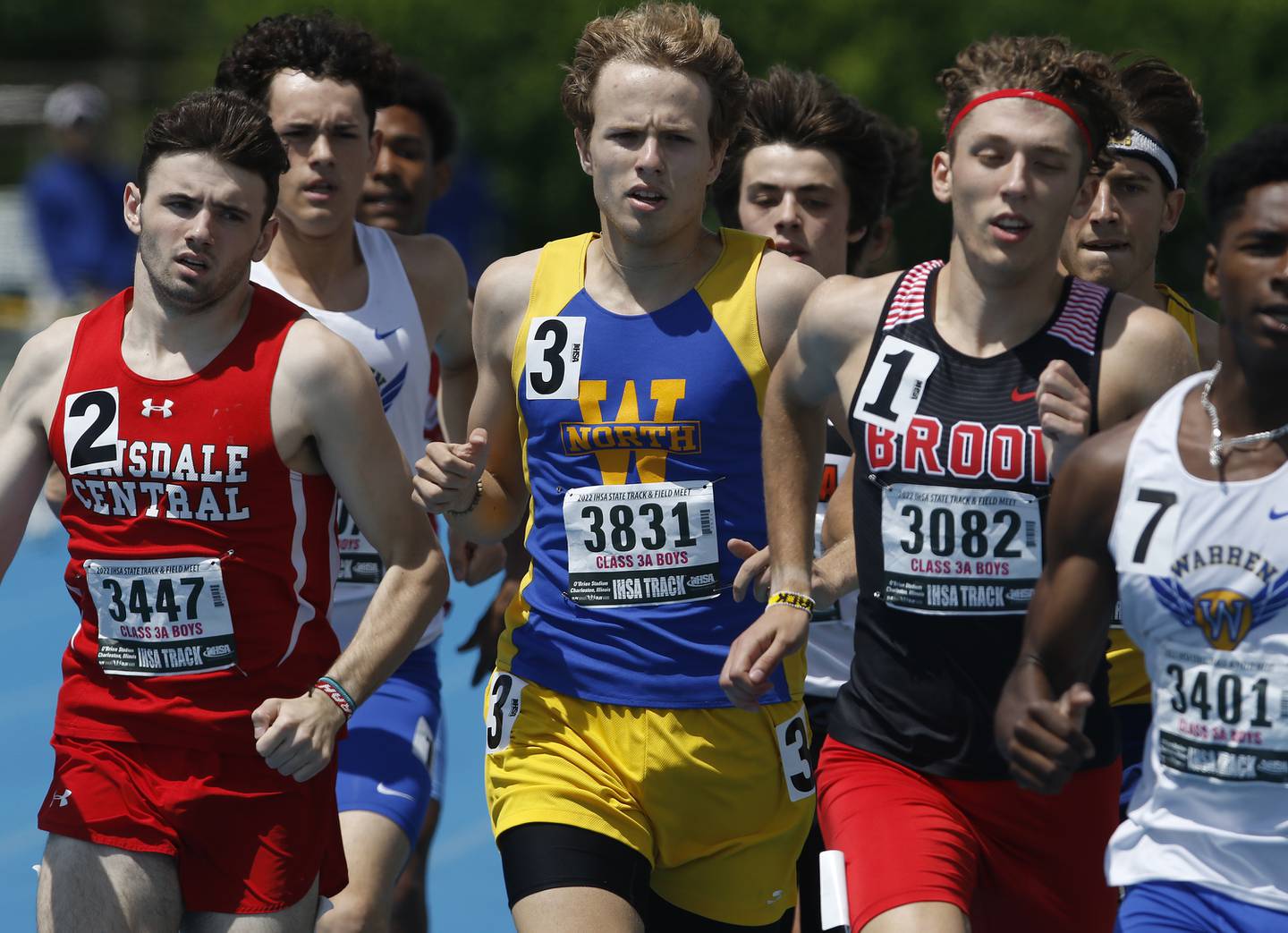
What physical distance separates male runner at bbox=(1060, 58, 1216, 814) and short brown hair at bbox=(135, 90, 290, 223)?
200 centimetres

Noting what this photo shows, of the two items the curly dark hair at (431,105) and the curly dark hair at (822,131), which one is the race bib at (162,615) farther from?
the curly dark hair at (431,105)

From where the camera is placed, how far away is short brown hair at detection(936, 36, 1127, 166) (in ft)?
12.7

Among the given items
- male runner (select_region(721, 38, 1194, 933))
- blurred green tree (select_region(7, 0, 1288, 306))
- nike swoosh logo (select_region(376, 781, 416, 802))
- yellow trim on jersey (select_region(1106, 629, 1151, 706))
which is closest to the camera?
male runner (select_region(721, 38, 1194, 933))

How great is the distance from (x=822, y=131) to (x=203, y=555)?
2.29 metres

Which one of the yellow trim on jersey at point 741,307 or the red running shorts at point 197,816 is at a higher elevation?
the yellow trim on jersey at point 741,307

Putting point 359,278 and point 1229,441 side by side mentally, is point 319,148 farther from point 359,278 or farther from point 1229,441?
point 1229,441

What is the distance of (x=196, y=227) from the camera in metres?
4.25

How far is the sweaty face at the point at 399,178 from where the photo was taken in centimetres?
662

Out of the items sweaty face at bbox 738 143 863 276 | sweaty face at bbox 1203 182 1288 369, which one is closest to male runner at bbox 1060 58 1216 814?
sweaty face at bbox 738 143 863 276

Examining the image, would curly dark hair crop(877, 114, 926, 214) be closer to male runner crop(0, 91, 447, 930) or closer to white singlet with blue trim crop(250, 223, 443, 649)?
white singlet with blue trim crop(250, 223, 443, 649)

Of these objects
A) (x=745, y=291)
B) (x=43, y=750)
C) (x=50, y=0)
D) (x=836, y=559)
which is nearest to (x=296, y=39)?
(x=745, y=291)

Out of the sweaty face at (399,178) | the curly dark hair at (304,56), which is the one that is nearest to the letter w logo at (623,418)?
the curly dark hair at (304,56)

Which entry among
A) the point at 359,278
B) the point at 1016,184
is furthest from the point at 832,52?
the point at 1016,184

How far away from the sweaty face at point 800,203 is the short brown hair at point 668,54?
914mm
